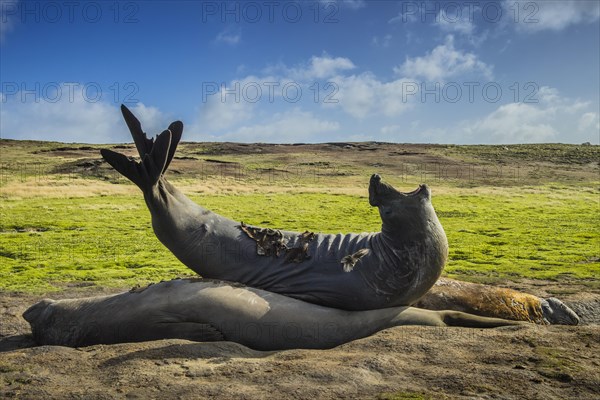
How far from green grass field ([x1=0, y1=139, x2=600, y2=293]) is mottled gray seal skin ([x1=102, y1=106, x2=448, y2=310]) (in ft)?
18.6

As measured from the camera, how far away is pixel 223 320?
7500 mm

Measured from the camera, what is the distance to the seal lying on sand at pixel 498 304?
853 cm

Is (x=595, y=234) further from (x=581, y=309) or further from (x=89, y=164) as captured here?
(x=89, y=164)

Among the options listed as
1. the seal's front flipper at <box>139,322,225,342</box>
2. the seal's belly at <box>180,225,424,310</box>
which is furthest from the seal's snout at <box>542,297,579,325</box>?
the seal's front flipper at <box>139,322,225,342</box>

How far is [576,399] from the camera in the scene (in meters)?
5.34

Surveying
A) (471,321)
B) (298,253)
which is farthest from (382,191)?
(471,321)

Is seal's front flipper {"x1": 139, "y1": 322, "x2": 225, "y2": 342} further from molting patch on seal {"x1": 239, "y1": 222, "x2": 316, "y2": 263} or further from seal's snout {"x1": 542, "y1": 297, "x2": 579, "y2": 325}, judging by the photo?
seal's snout {"x1": 542, "y1": 297, "x2": 579, "y2": 325}

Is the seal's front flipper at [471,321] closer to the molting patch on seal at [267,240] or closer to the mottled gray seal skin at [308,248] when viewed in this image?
the mottled gray seal skin at [308,248]

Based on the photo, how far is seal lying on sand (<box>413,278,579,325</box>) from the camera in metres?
8.53

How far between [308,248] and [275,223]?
1801 cm

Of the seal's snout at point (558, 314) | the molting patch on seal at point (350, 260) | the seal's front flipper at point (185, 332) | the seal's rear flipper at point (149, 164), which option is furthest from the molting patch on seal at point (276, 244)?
the seal's snout at point (558, 314)

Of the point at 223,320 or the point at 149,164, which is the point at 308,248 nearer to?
the point at 223,320

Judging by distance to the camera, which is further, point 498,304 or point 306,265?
point 498,304

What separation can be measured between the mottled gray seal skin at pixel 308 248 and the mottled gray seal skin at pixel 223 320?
11.6 inches
